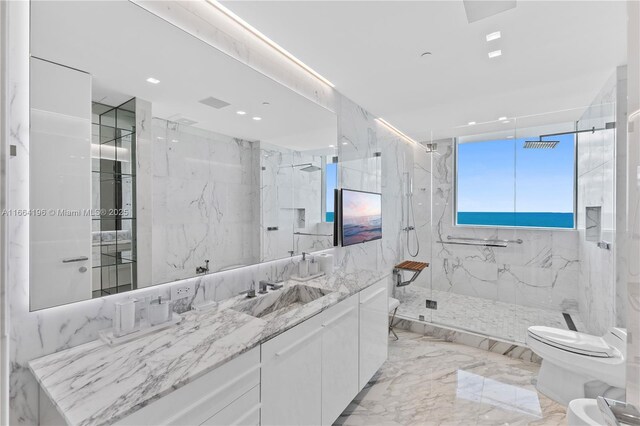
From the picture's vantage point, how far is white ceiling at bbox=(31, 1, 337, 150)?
3.94 feet

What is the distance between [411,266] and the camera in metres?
4.18

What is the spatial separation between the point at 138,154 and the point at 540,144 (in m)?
4.42

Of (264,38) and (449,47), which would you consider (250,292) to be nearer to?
(264,38)

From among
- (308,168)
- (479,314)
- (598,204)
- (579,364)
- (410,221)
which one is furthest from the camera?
(410,221)

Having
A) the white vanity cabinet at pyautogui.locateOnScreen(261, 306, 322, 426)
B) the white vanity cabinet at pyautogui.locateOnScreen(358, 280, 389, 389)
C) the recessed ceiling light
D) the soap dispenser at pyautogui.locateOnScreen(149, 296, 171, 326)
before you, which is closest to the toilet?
the white vanity cabinet at pyautogui.locateOnScreen(358, 280, 389, 389)

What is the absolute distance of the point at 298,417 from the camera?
1.53 metres

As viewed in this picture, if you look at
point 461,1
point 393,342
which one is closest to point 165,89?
point 461,1

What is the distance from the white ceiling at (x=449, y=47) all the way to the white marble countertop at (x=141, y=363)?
1792 millimetres

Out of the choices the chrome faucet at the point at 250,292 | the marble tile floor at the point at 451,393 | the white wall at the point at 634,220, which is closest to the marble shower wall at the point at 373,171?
the marble tile floor at the point at 451,393

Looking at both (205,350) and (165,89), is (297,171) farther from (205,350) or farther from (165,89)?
(205,350)

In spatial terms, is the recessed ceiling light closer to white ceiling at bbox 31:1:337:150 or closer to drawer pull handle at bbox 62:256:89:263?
white ceiling at bbox 31:1:337:150

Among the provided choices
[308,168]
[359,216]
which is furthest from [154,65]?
[359,216]

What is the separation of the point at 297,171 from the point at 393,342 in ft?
7.32

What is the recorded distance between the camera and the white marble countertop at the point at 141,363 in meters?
0.86
